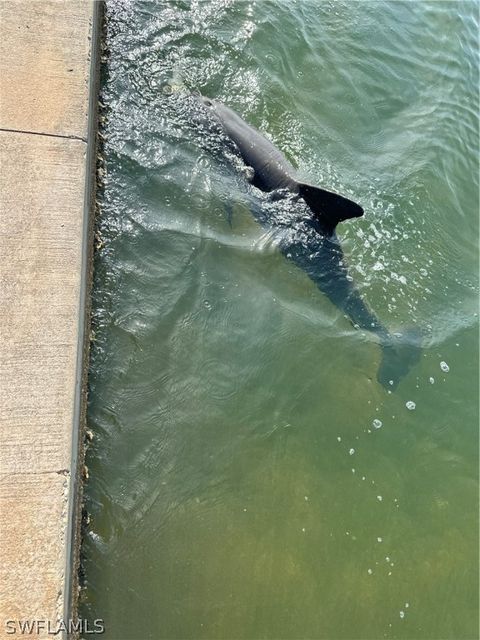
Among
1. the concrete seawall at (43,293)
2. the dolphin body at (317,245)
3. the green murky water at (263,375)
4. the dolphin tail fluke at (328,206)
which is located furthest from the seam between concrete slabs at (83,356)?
the dolphin tail fluke at (328,206)

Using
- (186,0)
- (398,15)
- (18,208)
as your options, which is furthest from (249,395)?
(398,15)

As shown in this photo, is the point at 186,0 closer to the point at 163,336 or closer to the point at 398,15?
the point at 398,15

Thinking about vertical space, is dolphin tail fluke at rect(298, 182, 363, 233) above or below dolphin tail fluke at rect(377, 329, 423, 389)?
above

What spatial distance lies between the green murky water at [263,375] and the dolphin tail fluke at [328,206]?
1.73ft

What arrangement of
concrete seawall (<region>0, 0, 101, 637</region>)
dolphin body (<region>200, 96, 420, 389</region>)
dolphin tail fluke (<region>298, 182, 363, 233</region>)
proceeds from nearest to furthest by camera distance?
concrete seawall (<region>0, 0, 101, 637</region>), dolphin tail fluke (<region>298, 182, 363, 233</region>), dolphin body (<region>200, 96, 420, 389</region>)

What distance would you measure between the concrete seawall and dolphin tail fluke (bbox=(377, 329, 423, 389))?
8.79 ft

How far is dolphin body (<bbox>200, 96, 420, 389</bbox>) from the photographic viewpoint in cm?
548

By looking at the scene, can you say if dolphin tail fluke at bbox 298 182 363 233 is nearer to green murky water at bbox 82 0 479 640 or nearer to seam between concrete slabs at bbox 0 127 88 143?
green murky water at bbox 82 0 479 640

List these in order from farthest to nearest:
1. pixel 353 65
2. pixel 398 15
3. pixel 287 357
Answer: pixel 398 15
pixel 353 65
pixel 287 357

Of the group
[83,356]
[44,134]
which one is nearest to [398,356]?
[83,356]

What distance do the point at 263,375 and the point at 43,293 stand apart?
1.98 m

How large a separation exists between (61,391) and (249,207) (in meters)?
2.93

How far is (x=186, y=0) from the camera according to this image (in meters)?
6.92

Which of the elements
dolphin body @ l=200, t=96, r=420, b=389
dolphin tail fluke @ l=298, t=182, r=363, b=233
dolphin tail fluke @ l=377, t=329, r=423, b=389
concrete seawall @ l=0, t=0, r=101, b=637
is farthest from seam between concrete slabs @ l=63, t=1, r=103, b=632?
dolphin tail fluke @ l=377, t=329, r=423, b=389
